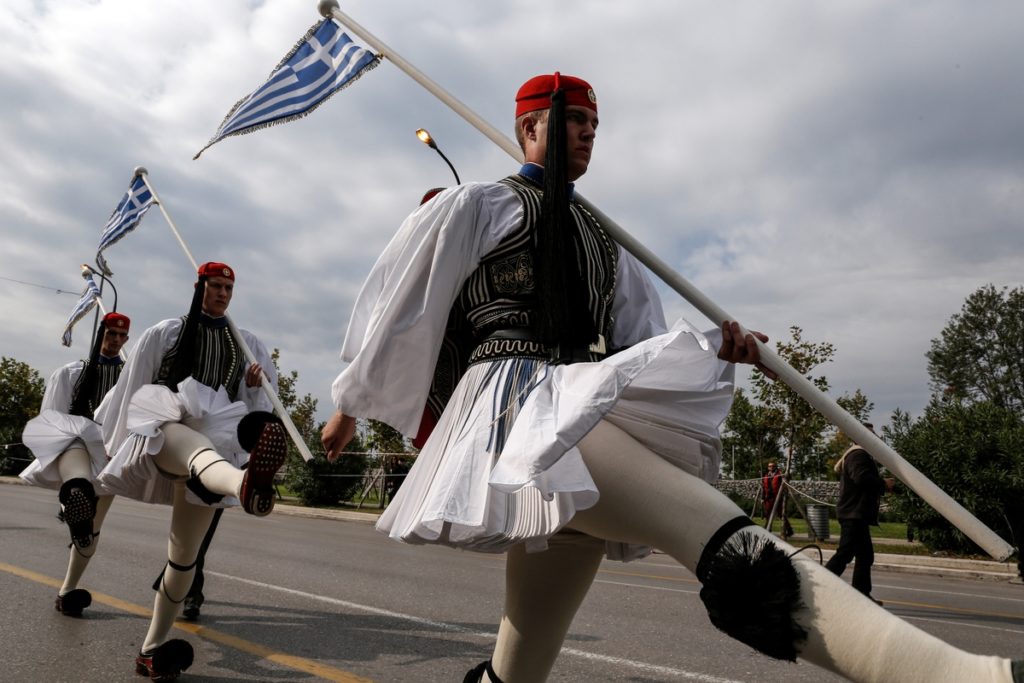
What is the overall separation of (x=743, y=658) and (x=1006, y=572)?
8846 mm

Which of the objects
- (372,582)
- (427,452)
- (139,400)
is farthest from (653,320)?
(372,582)

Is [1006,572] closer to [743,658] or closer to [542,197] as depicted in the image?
[743,658]

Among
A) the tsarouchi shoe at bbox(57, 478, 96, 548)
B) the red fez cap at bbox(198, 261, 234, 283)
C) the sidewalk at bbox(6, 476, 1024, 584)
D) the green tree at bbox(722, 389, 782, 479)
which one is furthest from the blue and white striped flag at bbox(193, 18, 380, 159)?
the green tree at bbox(722, 389, 782, 479)

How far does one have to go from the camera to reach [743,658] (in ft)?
17.1

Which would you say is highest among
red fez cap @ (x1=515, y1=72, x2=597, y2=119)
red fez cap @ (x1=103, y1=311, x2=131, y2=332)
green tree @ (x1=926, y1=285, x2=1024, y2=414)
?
green tree @ (x1=926, y1=285, x2=1024, y2=414)

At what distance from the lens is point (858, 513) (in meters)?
8.66

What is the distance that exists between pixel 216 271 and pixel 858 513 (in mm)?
6433

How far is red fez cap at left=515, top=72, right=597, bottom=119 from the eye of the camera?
8.65 feet

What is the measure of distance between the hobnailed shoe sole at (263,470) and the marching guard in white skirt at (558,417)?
1.30 meters

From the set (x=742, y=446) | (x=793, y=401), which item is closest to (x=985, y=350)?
(x=742, y=446)

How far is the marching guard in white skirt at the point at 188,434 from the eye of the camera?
155 inches

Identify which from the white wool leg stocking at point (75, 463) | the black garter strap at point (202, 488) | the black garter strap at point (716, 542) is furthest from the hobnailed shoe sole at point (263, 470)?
the white wool leg stocking at point (75, 463)

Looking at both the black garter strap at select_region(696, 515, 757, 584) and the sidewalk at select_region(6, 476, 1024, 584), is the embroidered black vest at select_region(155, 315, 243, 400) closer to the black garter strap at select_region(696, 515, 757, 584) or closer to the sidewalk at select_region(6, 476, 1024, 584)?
the black garter strap at select_region(696, 515, 757, 584)

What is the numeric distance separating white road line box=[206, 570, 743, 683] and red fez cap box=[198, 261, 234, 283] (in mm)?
2672
